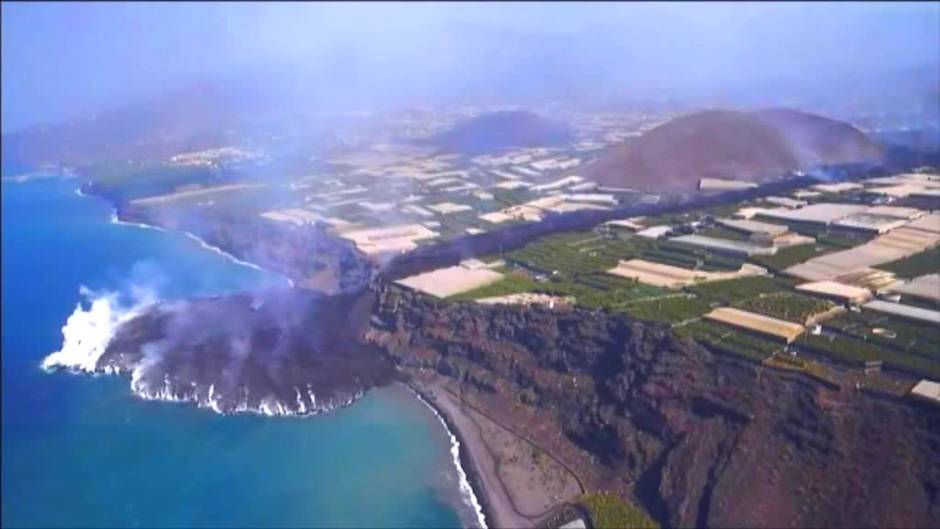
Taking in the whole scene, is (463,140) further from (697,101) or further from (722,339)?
(722,339)

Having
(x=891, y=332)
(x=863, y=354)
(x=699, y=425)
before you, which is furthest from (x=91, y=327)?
(x=891, y=332)

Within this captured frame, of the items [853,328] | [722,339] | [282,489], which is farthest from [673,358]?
[282,489]

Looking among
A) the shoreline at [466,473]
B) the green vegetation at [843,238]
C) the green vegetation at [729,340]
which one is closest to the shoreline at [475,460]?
the shoreline at [466,473]

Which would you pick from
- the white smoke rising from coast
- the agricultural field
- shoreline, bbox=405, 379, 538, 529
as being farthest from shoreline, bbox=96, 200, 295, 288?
the agricultural field

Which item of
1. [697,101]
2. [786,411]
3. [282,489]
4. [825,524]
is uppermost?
[697,101]

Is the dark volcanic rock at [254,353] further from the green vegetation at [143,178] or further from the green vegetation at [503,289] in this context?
the green vegetation at [143,178]
